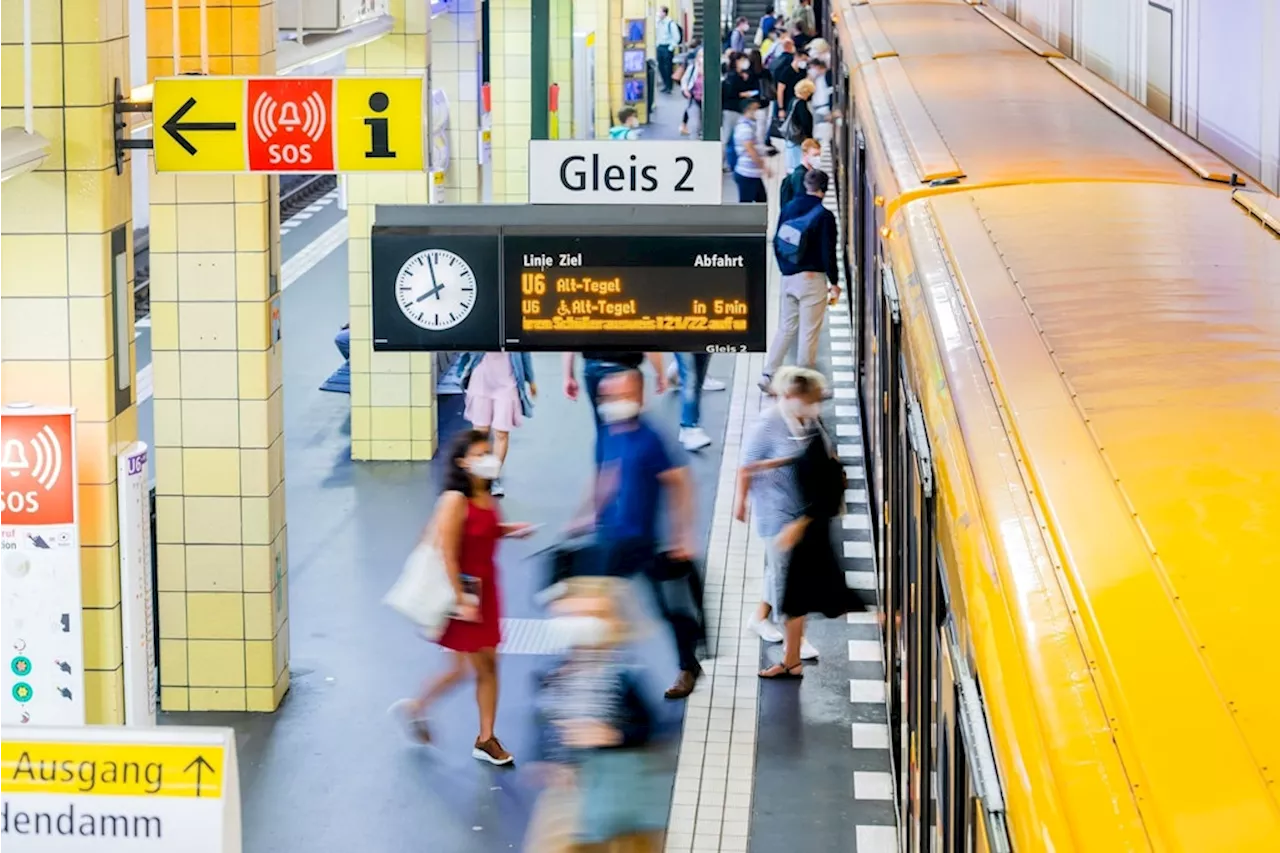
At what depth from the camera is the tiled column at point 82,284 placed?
7203 mm

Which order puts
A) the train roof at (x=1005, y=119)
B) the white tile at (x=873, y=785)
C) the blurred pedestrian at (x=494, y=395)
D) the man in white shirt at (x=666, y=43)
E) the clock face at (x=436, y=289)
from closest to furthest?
the train roof at (x=1005, y=119)
the white tile at (x=873, y=785)
the clock face at (x=436, y=289)
the blurred pedestrian at (x=494, y=395)
the man in white shirt at (x=666, y=43)

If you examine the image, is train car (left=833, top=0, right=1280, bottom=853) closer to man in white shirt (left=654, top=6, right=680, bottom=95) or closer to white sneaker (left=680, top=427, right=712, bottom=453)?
white sneaker (left=680, top=427, right=712, bottom=453)

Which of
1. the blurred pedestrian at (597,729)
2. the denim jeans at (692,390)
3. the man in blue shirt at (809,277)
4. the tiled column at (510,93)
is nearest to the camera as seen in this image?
the blurred pedestrian at (597,729)

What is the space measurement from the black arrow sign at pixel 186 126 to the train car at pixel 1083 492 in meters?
2.72

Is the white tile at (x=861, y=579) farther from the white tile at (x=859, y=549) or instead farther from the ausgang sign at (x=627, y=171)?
the ausgang sign at (x=627, y=171)

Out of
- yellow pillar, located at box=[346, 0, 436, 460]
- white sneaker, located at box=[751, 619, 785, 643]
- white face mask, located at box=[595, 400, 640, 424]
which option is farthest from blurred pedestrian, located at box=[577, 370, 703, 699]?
yellow pillar, located at box=[346, 0, 436, 460]

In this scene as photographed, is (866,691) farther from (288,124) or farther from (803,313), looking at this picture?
(803,313)

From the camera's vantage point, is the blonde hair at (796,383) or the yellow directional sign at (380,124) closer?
the yellow directional sign at (380,124)

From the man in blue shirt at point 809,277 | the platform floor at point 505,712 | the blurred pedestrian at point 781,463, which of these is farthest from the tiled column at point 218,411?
the man in blue shirt at point 809,277

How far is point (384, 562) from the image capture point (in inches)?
452

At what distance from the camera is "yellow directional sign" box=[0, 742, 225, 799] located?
168 inches

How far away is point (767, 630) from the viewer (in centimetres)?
1011

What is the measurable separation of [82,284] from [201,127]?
2.61 ft

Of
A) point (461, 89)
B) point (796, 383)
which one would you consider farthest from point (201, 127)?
point (461, 89)
